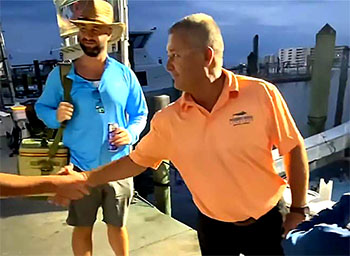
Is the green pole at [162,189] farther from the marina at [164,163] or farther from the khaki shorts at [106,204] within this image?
the khaki shorts at [106,204]

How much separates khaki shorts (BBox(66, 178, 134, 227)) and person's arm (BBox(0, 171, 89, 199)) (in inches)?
9.8

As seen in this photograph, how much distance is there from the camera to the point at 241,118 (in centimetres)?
112

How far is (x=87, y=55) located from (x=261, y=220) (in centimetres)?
88

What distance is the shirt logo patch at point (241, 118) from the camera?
1.11 meters

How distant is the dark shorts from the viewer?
1.19 metres

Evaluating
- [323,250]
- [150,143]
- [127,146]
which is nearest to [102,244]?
[127,146]

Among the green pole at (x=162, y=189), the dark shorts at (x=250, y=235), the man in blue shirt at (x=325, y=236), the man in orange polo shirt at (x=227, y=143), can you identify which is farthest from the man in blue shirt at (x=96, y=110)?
the green pole at (x=162, y=189)

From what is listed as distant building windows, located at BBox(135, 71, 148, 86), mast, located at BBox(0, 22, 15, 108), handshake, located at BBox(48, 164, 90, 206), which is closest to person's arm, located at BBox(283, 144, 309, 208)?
handshake, located at BBox(48, 164, 90, 206)

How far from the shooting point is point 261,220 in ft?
3.90

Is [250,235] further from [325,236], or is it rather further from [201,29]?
[201,29]

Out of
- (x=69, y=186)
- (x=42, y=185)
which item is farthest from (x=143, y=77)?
(x=42, y=185)

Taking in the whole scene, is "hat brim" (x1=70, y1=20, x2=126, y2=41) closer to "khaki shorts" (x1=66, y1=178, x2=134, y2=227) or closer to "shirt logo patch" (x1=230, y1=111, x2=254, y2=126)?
"khaki shorts" (x1=66, y1=178, x2=134, y2=227)

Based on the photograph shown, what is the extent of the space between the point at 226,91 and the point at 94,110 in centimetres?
64

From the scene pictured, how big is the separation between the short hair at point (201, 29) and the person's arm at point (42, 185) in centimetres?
54
